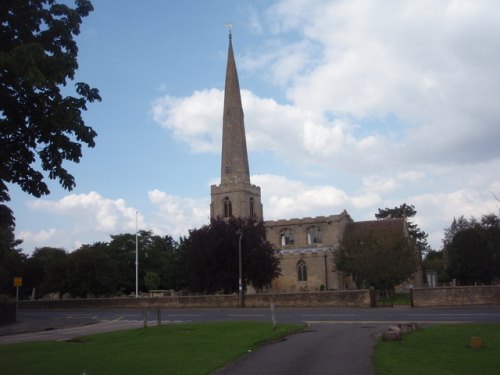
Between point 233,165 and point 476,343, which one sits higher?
point 233,165

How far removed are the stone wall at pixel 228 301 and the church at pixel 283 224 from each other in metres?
23.2

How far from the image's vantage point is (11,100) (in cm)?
988

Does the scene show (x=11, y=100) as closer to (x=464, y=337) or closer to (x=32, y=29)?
(x=32, y=29)

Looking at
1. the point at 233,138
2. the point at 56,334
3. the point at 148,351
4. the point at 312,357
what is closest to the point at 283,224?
the point at 233,138

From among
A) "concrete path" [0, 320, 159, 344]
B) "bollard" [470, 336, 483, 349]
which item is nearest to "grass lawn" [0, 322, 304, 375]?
"concrete path" [0, 320, 159, 344]

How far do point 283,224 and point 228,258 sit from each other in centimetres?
2684

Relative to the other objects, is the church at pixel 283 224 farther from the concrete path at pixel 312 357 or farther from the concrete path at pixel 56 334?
the concrete path at pixel 312 357

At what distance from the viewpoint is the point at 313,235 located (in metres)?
78.8

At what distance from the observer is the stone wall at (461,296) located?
36156 millimetres

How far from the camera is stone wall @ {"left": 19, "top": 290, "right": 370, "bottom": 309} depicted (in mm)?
40219

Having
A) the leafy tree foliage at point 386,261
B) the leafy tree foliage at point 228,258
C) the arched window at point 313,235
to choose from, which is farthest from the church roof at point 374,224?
the leafy tree foliage at point 228,258

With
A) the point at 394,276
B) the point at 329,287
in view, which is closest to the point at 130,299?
the point at 394,276

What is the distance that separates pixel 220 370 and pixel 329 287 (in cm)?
6401

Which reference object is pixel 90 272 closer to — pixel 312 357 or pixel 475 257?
pixel 475 257
